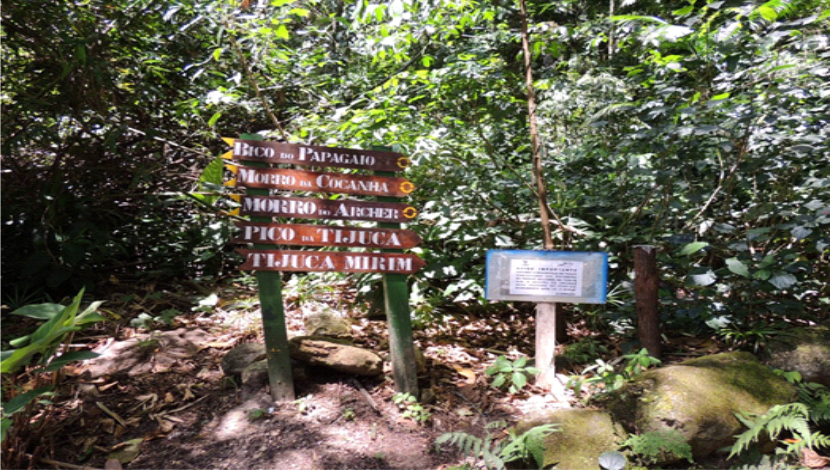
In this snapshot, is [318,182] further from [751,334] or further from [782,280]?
[751,334]

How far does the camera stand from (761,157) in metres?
3.18

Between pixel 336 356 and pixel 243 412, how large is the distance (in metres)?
0.64

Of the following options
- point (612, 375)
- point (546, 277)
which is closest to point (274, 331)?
point (546, 277)

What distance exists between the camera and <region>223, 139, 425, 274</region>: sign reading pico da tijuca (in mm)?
2805

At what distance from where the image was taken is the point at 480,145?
407 cm

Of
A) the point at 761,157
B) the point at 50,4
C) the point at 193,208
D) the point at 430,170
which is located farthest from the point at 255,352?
the point at 761,157

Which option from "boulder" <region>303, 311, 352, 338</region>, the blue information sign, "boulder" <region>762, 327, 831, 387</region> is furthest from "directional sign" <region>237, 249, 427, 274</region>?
"boulder" <region>762, 327, 831, 387</region>

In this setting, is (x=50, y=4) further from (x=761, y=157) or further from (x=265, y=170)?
(x=761, y=157)

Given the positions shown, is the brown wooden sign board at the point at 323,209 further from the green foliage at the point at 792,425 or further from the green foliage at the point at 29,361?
the green foliage at the point at 792,425

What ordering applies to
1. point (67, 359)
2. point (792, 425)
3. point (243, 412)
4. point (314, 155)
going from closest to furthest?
point (67, 359) < point (792, 425) < point (243, 412) < point (314, 155)

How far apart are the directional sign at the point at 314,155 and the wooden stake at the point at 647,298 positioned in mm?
1734

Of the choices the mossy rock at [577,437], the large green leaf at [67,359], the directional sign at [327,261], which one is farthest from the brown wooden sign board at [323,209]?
the mossy rock at [577,437]

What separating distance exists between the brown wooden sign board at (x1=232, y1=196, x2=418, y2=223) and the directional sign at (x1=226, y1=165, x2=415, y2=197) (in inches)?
2.9

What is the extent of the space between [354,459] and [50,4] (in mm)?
4426
